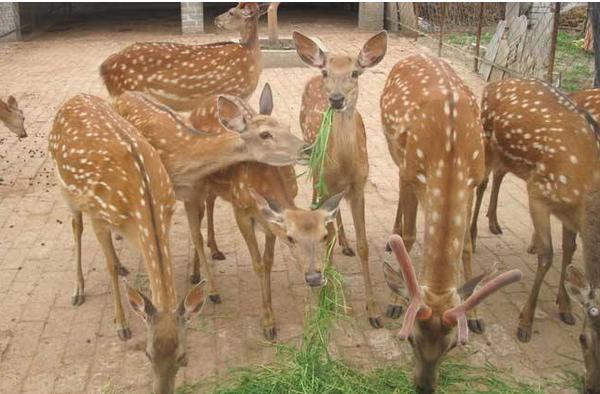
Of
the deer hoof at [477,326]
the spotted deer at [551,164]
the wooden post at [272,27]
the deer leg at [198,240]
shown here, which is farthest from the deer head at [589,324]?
the wooden post at [272,27]

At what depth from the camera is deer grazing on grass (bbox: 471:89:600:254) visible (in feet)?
17.3

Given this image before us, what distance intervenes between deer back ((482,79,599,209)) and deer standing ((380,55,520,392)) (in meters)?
0.40

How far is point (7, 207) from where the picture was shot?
6656 mm

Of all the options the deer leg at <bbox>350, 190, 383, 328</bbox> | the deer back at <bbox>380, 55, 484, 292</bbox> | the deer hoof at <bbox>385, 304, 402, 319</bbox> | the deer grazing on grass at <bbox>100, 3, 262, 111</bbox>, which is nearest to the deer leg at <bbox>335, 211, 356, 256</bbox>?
the deer leg at <bbox>350, 190, 383, 328</bbox>

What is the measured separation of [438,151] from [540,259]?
3.72ft

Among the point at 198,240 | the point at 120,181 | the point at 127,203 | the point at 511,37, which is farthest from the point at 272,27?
the point at 127,203

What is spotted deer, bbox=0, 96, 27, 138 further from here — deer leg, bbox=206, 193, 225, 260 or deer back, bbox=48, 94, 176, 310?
deer leg, bbox=206, 193, 225, 260

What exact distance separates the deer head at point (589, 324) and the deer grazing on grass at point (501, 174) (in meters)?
1.57

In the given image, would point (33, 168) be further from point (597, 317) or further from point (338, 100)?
point (597, 317)

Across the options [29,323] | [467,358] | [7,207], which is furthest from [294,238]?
[7,207]

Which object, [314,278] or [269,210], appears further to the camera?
[269,210]

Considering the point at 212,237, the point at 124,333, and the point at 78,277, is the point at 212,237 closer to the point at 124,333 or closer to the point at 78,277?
the point at 78,277

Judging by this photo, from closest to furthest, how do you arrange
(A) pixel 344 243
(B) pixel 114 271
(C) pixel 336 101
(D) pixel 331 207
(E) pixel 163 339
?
→ (E) pixel 163 339 < (D) pixel 331 207 < (C) pixel 336 101 < (B) pixel 114 271 < (A) pixel 344 243

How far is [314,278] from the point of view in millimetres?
3871
